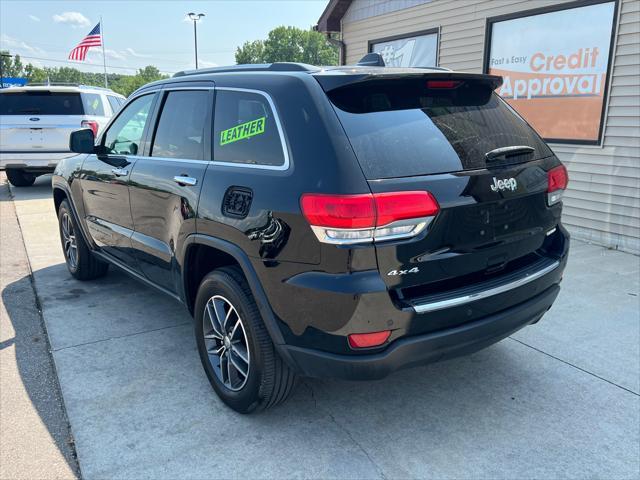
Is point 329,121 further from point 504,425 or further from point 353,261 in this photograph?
point 504,425

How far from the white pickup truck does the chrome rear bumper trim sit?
9.39m

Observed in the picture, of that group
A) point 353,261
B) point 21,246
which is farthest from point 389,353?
point 21,246

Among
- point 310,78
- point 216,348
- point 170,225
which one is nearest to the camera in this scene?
point 310,78

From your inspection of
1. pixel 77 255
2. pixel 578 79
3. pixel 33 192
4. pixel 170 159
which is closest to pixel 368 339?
pixel 170 159

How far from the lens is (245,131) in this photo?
2.80 metres

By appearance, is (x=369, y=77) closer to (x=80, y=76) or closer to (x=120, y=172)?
(x=120, y=172)

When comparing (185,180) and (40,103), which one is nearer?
(185,180)

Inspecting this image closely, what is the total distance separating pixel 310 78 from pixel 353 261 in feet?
3.08

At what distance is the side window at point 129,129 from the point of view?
389cm

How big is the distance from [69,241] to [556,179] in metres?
4.47

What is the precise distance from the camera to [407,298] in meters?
2.35

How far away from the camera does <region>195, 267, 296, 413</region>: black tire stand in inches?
104

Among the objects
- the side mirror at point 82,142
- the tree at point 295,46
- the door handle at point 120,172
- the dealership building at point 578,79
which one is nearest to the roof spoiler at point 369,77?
the door handle at point 120,172

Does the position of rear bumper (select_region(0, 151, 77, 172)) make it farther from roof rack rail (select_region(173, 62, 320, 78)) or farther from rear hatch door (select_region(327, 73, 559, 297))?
rear hatch door (select_region(327, 73, 559, 297))
